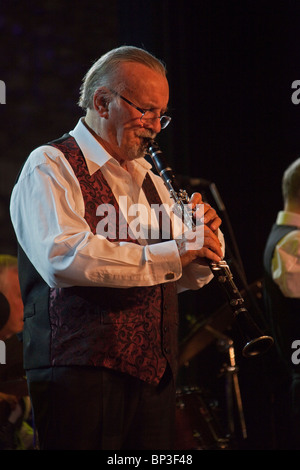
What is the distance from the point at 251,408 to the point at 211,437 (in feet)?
3.01

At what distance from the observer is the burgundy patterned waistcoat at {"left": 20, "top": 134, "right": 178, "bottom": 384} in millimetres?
1664

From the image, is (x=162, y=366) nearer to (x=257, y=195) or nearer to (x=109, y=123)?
(x=109, y=123)

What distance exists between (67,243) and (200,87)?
104 inches

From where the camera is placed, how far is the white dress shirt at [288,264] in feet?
9.48

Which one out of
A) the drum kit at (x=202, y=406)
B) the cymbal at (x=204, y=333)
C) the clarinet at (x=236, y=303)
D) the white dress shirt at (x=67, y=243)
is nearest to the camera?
the white dress shirt at (x=67, y=243)

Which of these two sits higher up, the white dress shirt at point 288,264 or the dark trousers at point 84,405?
the white dress shirt at point 288,264

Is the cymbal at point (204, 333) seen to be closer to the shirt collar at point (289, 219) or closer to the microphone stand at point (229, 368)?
the microphone stand at point (229, 368)

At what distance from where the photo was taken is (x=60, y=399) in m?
1.67

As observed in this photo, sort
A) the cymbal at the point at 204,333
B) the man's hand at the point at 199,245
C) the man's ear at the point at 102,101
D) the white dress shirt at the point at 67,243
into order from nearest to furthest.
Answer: the white dress shirt at the point at 67,243, the man's hand at the point at 199,245, the man's ear at the point at 102,101, the cymbal at the point at 204,333

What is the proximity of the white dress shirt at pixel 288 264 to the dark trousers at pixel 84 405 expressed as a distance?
1351mm

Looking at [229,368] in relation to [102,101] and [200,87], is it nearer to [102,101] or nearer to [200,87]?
[102,101]

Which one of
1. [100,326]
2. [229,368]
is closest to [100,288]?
[100,326]

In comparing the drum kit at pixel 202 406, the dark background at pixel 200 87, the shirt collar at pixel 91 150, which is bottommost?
the drum kit at pixel 202 406

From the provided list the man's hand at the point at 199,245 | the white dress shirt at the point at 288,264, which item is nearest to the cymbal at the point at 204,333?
the white dress shirt at the point at 288,264
